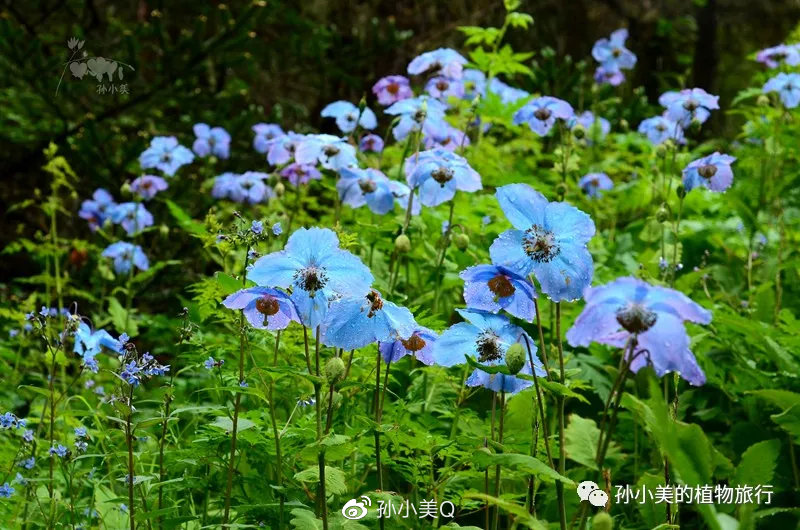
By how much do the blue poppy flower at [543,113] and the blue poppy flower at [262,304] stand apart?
4.24ft

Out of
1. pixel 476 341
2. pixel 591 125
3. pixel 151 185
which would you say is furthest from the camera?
pixel 591 125

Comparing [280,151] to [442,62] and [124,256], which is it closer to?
[442,62]

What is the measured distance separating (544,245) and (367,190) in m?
1.10

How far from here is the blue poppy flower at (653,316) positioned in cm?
102

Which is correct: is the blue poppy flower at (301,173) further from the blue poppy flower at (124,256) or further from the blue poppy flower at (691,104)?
the blue poppy flower at (691,104)

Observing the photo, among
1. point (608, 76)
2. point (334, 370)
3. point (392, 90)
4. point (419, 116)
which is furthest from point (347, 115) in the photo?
point (608, 76)

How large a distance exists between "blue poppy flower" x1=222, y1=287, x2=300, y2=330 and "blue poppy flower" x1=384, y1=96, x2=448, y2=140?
3.43ft

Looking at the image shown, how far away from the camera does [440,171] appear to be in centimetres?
212

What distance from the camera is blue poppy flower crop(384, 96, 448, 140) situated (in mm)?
2371

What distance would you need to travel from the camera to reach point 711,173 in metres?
2.13

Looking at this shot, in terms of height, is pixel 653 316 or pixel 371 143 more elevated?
pixel 371 143

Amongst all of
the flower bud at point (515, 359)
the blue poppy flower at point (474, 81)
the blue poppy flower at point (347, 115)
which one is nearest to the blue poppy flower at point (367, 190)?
the blue poppy flower at point (347, 115)

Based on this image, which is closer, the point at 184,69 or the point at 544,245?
the point at 544,245

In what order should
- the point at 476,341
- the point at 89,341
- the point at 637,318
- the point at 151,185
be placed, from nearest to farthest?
the point at 637,318 → the point at 476,341 → the point at 89,341 → the point at 151,185
